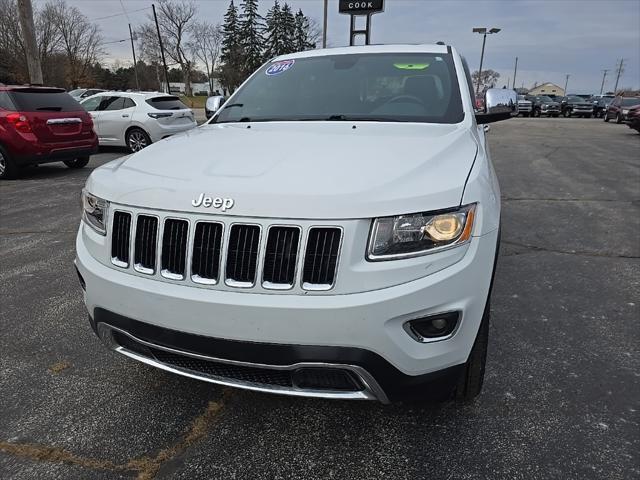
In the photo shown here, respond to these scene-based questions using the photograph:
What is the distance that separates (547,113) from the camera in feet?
→ 120

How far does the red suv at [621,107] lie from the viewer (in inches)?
999

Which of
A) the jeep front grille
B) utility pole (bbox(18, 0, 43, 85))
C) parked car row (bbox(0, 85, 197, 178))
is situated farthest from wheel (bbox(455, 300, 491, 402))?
utility pole (bbox(18, 0, 43, 85))

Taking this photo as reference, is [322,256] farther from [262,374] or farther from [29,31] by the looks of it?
[29,31]

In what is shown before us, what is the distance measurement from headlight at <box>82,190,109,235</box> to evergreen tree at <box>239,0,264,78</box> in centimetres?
6779

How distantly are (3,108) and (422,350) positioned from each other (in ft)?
30.9

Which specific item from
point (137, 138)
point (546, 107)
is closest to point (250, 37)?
point (546, 107)

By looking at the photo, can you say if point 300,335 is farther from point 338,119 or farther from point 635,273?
point 635,273

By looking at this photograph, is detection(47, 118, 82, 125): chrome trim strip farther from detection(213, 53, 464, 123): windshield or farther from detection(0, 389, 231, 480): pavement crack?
detection(0, 389, 231, 480): pavement crack

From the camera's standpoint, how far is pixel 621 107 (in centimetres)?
2611

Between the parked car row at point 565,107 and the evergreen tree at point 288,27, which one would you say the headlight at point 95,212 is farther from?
the evergreen tree at point 288,27

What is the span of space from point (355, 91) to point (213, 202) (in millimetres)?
1755

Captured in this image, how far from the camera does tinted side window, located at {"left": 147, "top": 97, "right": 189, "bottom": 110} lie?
39.8 ft

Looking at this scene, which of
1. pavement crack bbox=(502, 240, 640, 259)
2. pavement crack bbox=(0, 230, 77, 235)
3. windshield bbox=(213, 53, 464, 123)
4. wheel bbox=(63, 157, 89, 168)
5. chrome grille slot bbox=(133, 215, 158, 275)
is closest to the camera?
chrome grille slot bbox=(133, 215, 158, 275)

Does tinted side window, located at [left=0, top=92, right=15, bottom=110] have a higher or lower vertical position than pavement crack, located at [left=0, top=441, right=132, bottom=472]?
higher
